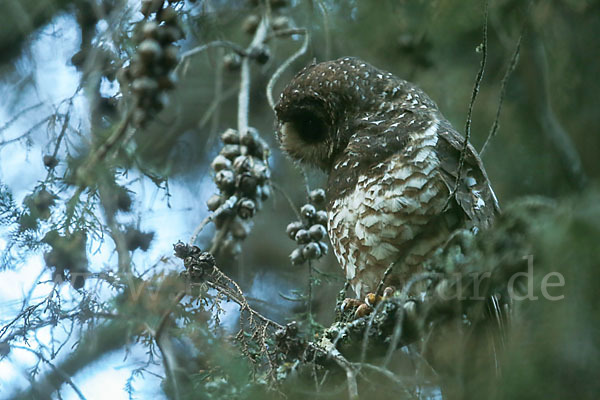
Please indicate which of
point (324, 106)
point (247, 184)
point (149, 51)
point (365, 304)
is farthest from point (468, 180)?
point (149, 51)

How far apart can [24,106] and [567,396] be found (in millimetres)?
2571

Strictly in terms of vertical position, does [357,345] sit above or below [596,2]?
below

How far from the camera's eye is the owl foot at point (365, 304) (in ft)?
8.75

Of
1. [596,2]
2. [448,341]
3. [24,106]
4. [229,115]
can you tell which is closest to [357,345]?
[448,341]

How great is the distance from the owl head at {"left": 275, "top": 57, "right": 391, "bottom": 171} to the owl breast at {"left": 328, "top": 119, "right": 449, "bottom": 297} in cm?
A: 44

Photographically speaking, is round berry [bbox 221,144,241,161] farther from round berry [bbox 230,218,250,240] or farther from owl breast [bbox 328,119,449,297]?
owl breast [bbox 328,119,449,297]

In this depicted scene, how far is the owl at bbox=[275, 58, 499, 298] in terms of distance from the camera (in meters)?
2.69

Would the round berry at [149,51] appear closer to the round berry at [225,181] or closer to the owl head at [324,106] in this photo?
the round berry at [225,181]

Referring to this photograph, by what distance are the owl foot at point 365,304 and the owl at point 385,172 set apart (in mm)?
85

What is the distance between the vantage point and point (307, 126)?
3.41 m

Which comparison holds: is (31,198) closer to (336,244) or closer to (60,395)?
(60,395)

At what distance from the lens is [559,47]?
3410 mm

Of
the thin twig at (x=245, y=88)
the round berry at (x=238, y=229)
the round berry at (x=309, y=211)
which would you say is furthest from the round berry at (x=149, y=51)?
the round berry at (x=309, y=211)

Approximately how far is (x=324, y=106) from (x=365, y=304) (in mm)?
1117
